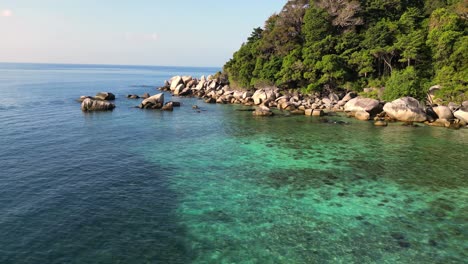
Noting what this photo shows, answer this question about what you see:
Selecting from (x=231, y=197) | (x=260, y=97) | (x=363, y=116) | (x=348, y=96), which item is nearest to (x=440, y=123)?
(x=363, y=116)

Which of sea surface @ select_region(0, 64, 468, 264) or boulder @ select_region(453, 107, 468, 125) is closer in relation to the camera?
sea surface @ select_region(0, 64, 468, 264)

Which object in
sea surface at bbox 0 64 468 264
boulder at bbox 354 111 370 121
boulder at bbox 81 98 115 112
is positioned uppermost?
boulder at bbox 354 111 370 121

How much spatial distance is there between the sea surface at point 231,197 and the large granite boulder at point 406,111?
614cm

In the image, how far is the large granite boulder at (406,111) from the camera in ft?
130

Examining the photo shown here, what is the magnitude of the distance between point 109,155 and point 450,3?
211 ft

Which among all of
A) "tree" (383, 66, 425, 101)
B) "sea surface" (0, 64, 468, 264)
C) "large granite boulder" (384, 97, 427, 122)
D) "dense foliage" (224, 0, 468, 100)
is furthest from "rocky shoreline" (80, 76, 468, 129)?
"sea surface" (0, 64, 468, 264)

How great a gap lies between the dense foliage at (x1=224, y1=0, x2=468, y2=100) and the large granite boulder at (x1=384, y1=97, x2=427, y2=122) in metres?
4.55

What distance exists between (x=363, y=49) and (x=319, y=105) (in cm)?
1286

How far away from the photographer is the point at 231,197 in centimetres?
1761

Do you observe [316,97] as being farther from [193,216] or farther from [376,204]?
[193,216]

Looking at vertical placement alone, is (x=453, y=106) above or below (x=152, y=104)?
above

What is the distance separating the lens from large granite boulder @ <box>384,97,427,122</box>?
3966cm

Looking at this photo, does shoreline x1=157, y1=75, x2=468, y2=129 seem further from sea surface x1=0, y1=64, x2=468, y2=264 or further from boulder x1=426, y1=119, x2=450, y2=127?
sea surface x1=0, y1=64, x2=468, y2=264

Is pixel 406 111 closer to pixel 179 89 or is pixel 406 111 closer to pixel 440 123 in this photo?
pixel 440 123
